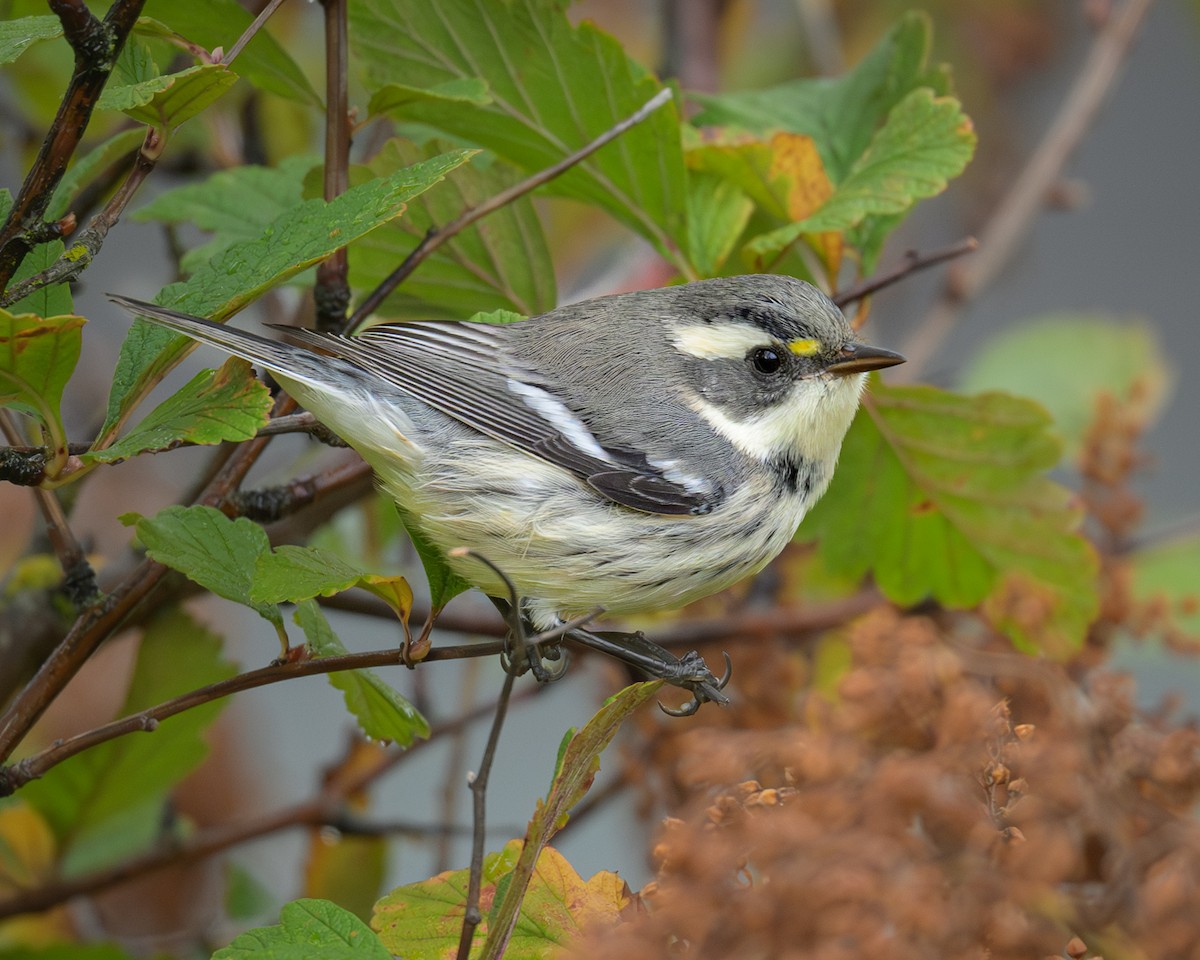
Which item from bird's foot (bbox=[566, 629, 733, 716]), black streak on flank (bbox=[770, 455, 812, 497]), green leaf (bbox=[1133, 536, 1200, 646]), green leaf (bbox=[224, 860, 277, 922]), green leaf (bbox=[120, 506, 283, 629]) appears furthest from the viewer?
green leaf (bbox=[1133, 536, 1200, 646])

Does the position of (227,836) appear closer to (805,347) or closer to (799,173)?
(805,347)

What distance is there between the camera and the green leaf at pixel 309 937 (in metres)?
1.08

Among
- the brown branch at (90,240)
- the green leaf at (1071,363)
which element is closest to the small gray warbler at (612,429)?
the brown branch at (90,240)

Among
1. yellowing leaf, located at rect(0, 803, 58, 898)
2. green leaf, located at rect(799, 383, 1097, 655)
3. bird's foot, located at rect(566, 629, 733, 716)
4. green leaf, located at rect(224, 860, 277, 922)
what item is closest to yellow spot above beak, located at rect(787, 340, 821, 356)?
green leaf, located at rect(799, 383, 1097, 655)

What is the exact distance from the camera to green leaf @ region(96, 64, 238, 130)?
1128 mm

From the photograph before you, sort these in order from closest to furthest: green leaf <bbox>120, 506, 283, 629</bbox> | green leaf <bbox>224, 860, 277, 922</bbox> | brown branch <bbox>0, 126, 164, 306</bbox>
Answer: brown branch <bbox>0, 126, 164, 306</bbox>, green leaf <bbox>120, 506, 283, 629</bbox>, green leaf <bbox>224, 860, 277, 922</bbox>

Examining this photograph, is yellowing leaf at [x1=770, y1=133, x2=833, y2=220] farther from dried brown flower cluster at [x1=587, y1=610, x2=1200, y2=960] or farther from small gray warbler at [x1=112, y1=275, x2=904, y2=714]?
dried brown flower cluster at [x1=587, y1=610, x2=1200, y2=960]

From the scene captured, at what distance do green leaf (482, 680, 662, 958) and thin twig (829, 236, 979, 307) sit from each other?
766 mm

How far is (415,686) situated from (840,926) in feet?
4.60

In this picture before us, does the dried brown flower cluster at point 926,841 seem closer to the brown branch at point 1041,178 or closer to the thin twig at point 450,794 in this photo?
the thin twig at point 450,794

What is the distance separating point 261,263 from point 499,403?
762mm

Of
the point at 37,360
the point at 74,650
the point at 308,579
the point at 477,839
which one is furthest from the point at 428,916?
the point at 37,360

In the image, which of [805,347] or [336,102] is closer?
[336,102]

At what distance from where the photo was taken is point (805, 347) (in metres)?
→ 1.98
